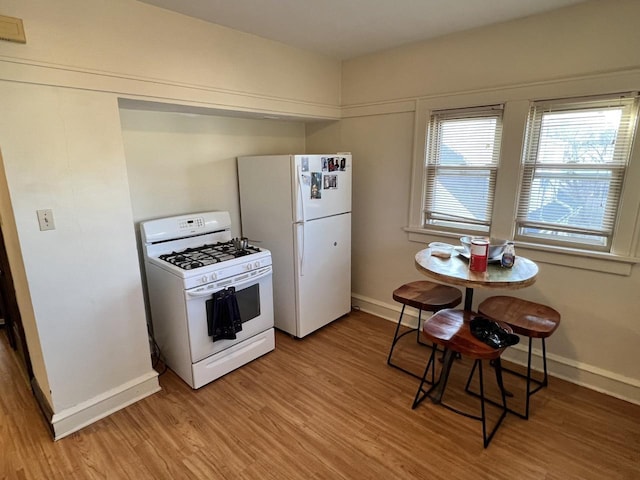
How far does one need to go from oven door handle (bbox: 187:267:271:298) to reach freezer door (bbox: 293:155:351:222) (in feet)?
1.69

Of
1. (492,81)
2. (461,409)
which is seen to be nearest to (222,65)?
(492,81)

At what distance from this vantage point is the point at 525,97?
242cm

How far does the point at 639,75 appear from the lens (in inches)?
80.2

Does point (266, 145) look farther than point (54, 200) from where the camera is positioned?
Yes

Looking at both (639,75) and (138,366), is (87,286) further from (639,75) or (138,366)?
(639,75)

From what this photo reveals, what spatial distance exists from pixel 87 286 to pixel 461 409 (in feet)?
8.14

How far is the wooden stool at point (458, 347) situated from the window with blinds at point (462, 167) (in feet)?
3.21

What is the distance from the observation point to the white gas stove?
93.0 inches

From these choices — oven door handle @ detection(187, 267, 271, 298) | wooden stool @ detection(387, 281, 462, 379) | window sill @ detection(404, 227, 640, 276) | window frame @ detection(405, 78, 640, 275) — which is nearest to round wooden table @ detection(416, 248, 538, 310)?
wooden stool @ detection(387, 281, 462, 379)

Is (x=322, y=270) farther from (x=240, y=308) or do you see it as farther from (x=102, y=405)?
(x=102, y=405)

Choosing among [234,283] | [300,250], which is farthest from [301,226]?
[234,283]

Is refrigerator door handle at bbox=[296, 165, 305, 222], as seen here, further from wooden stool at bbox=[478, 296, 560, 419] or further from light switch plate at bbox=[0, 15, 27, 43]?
light switch plate at bbox=[0, 15, 27, 43]

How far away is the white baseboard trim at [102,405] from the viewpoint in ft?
6.77

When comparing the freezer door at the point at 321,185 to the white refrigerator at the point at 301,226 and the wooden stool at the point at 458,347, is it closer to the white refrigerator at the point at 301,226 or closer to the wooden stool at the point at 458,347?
the white refrigerator at the point at 301,226
